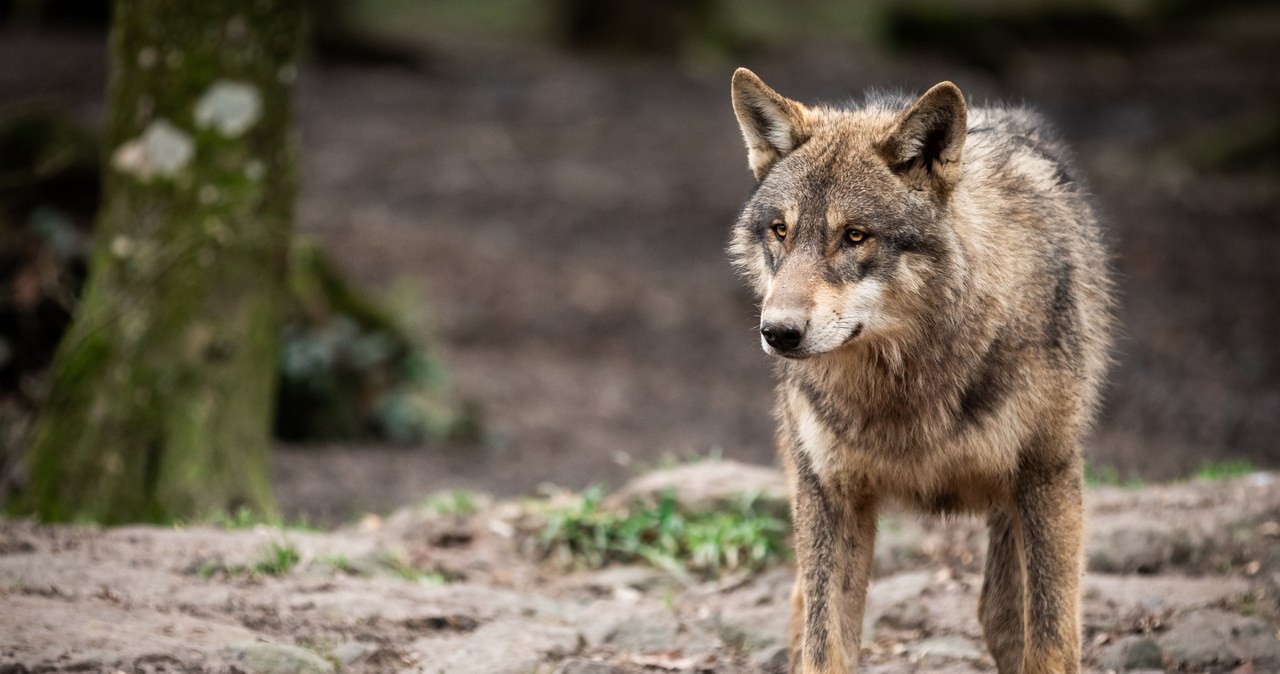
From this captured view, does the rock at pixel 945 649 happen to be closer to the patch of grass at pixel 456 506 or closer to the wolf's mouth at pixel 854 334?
the wolf's mouth at pixel 854 334

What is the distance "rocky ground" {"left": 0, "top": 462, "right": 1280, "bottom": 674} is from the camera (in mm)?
4898

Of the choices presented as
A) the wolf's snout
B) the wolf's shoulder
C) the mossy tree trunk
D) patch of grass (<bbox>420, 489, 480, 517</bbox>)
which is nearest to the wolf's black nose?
the wolf's snout

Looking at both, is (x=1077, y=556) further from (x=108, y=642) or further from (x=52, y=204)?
(x=52, y=204)

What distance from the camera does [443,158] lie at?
Result: 18.9 metres

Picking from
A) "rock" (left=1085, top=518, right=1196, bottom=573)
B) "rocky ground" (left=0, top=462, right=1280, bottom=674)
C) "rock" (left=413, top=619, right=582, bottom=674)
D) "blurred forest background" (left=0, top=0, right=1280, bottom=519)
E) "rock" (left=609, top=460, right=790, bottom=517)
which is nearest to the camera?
"rocky ground" (left=0, top=462, right=1280, bottom=674)

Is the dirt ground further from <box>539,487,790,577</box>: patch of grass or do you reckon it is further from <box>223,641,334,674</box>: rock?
<box>539,487,790,577</box>: patch of grass

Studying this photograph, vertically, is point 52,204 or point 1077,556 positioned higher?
point 52,204

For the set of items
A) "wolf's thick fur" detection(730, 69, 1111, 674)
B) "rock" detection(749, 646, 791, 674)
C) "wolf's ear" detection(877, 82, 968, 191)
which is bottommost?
"rock" detection(749, 646, 791, 674)

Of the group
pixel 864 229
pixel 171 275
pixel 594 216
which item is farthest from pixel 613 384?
pixel 864 229

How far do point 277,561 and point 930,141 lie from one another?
3559 millimetres

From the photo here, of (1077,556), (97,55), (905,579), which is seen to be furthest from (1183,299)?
(97,55)

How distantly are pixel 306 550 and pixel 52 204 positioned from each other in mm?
6586

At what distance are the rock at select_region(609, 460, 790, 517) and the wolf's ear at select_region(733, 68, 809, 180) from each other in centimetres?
244

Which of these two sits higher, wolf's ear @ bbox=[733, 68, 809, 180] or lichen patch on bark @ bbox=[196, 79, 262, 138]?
lichen patch on bark @ bbox=[196, 79, 262, 138]
